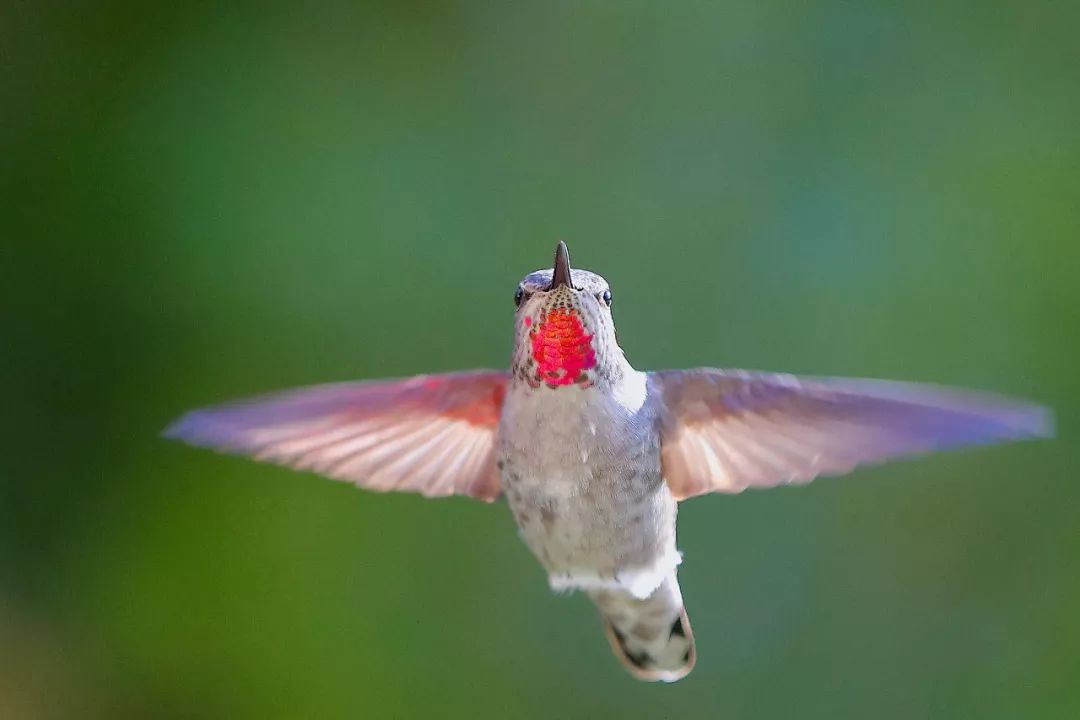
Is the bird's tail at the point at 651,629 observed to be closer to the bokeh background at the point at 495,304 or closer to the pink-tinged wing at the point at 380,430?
the pink-tinged wing at the point at 380,430

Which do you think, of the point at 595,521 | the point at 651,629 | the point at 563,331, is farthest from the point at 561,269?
the point at 651,629

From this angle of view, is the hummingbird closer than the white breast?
Yes

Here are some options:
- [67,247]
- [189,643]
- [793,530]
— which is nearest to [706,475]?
[793,530]

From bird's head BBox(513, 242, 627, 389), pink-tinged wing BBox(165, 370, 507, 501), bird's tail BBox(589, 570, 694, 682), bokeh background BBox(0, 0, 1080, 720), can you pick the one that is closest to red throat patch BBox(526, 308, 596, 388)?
bird's head BBox(513, 242, 627, 389)

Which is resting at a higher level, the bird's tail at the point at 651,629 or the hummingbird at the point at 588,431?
the hummingbird at the point at 588,431

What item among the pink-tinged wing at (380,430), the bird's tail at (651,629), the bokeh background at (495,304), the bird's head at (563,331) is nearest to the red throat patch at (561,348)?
the bird's head at (563,331)

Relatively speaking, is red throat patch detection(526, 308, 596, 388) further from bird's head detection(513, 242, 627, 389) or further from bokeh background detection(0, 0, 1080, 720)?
bokeh background detection(0, 0, 1080, 720)
